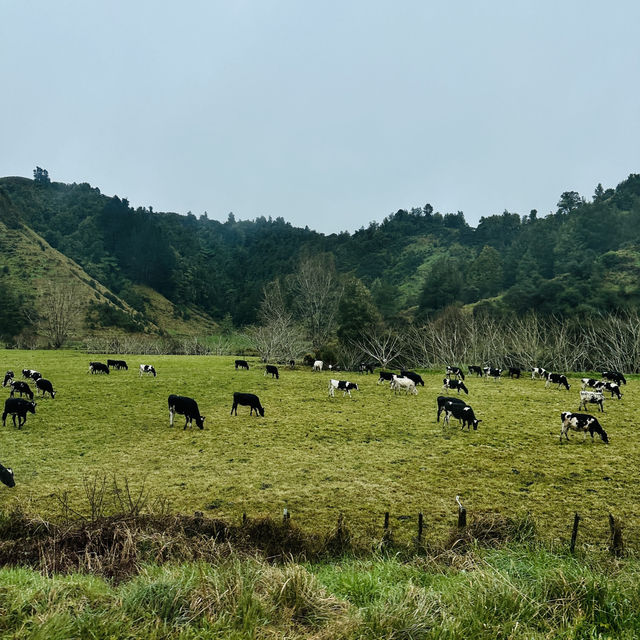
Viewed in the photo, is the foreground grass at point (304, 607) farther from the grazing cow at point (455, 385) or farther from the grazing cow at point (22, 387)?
the grazing cow at point (455, 385)

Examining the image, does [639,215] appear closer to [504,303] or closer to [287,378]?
[504,303]

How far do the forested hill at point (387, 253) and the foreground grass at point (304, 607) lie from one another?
2240 inches

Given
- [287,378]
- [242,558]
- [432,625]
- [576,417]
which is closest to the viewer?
[432,625]

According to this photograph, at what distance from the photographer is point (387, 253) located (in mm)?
115688

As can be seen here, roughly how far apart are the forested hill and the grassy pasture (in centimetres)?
4397

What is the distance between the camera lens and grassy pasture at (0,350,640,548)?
9.09m

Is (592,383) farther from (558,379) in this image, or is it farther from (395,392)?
(395,392)

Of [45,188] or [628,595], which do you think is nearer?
[628,595]

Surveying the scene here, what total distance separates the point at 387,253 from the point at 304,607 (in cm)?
11604

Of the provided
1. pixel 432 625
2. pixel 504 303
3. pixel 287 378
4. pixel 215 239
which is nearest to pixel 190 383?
pixel 287 378

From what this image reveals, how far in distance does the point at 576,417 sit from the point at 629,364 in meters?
31.0

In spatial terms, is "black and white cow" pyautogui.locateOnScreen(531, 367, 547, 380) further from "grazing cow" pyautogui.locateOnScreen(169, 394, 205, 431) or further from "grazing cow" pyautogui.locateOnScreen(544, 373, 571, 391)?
"grazing cow" pyautogui.locateOnScreen(169, 394, 205, 431)

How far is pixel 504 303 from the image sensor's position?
60.4 m

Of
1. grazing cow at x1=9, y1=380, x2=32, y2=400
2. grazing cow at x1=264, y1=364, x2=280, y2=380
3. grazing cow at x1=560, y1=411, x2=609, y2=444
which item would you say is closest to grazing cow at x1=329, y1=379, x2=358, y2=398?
grazing cow at x1=264, y1=364, x2=280, y2=380
